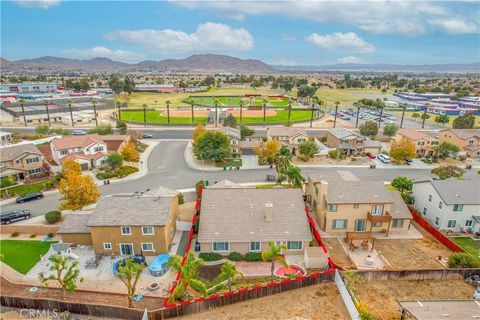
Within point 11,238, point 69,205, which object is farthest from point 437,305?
point 11,238

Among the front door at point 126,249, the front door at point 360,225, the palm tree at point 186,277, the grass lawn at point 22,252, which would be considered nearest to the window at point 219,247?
the palm tree at point 186,277

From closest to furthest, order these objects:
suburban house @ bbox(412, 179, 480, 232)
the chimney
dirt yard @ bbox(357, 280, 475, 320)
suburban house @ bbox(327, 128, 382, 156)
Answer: dirt yard @ bbox(357, 280, 475, 320) < the chimney < suburban house @ bbox(412, 179, 480, 232) < suburban house @ bbox(327, 128, 382, 156)

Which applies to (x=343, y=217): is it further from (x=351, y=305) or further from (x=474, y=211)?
(x=474, y=211)

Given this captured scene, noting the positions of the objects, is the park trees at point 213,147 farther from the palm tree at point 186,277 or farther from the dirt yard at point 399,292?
the dirt yard at point 399,292

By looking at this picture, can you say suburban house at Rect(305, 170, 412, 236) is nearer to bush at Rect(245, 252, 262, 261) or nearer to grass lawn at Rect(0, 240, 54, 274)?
bush at Rect(245, 252, 262, 261)

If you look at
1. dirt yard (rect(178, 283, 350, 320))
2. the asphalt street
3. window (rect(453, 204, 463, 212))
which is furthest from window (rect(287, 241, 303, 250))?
the asphalt street

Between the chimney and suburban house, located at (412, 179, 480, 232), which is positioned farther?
suburban house, located at (412, 179, 480, 232)

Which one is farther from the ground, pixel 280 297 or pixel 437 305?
pixel 437 305
